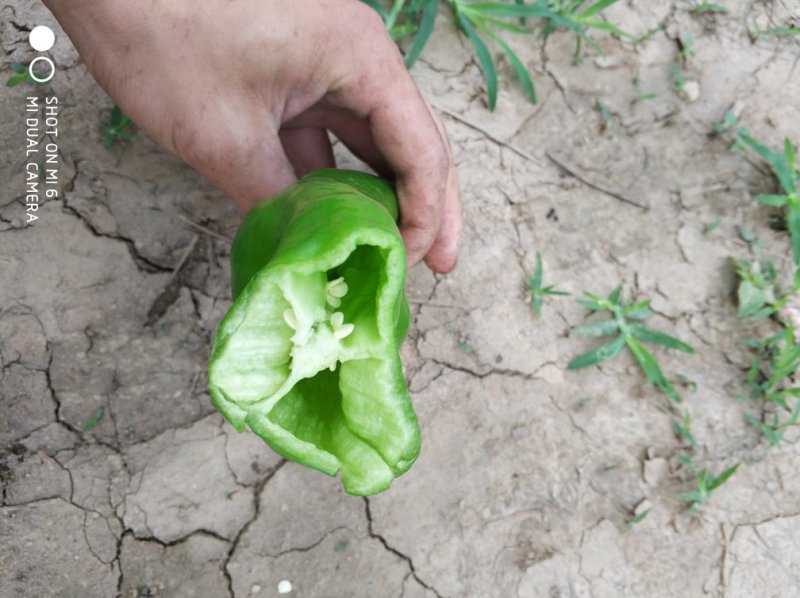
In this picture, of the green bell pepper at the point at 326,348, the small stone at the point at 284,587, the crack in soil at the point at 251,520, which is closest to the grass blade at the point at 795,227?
the green bell pepper at the point at 326,348

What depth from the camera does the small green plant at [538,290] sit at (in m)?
3.27

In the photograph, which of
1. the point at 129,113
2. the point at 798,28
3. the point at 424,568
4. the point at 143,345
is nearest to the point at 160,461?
the point at 143,345

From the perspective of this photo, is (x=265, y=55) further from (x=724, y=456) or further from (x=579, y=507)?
(x=724, y=456)

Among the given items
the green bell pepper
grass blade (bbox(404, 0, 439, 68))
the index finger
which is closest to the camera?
the green bell pepper

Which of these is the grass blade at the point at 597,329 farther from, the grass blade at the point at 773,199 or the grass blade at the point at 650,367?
the grass blade at the point at 773,199

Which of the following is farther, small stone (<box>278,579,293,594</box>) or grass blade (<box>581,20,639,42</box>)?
grass blade (<box>581,20,639,42</box>)

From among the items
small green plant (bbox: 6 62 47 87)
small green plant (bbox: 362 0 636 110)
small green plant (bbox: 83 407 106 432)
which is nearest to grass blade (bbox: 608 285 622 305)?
small green plant (bbox: 362 0 636 110)

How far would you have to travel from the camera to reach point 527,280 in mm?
3334

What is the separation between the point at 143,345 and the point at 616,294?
2.07 m

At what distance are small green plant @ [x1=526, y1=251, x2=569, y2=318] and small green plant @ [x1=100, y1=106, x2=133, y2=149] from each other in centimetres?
187

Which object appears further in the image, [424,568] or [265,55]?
[424,568]

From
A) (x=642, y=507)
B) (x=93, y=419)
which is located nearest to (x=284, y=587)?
(x=93, y=419)

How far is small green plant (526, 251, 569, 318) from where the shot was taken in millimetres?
3266

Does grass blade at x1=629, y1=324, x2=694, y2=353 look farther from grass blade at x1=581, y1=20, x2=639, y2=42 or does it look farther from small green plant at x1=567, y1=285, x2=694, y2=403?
grass blade at x1=581, y1=20, x2=639, y2=42
